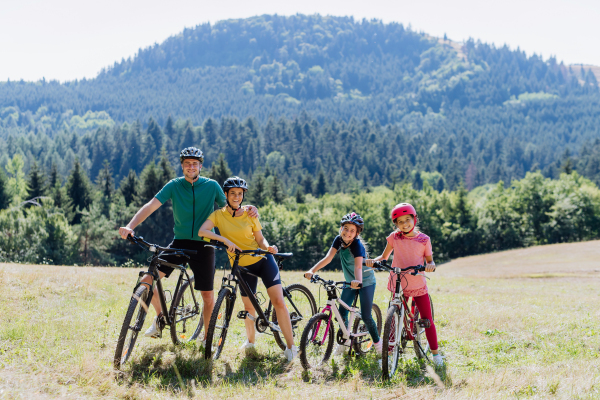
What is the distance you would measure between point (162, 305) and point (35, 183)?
69440 millimetres

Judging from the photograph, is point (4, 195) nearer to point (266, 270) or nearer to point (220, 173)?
point (220, 173)

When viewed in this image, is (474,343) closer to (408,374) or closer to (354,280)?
(408,374)

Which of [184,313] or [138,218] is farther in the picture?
[184,313]

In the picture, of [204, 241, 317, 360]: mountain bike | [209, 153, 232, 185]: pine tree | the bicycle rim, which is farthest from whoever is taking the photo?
[209, 153, 232, 185]: pine tree

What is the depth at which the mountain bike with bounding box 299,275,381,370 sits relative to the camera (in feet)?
21.9

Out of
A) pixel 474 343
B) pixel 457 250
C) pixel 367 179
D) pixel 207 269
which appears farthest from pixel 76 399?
pixel 367 179

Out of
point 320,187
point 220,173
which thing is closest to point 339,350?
point 220,173

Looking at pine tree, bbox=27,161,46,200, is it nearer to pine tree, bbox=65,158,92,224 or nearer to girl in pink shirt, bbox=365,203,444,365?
pine tree, bbox=65,158,92,224

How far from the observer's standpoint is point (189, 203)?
270 inches

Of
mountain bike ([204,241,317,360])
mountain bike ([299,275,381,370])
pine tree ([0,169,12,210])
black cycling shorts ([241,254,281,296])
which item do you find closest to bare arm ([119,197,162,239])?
mountain bike ([204,241,317,360])

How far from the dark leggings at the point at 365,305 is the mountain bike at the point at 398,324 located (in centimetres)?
38

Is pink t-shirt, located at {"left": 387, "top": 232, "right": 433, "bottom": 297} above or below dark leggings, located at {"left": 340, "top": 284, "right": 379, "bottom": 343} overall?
above

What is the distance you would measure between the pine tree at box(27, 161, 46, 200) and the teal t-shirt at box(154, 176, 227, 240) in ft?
222

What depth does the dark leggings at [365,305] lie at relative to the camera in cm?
688
